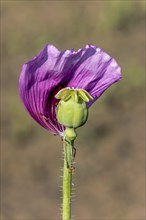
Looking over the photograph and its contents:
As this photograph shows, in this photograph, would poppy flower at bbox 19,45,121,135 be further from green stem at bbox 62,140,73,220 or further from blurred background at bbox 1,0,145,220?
blurred background at bbox 1,0,145,220

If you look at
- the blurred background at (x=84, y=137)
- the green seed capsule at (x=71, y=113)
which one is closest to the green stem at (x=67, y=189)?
the green seed capsule at (x=71, y=113)

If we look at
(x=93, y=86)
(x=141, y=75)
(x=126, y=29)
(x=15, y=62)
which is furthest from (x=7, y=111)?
(x=93, y=86)

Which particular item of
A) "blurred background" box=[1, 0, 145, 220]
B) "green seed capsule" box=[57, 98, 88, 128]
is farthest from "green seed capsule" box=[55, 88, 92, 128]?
"blurred background" box=[1, 0, 145, 220]

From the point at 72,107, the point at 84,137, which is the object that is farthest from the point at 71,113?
the point at 84,137

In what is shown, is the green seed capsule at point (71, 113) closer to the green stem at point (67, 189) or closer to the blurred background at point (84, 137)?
the green stem at point (67, 189)

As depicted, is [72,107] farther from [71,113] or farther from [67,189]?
[67,189]
